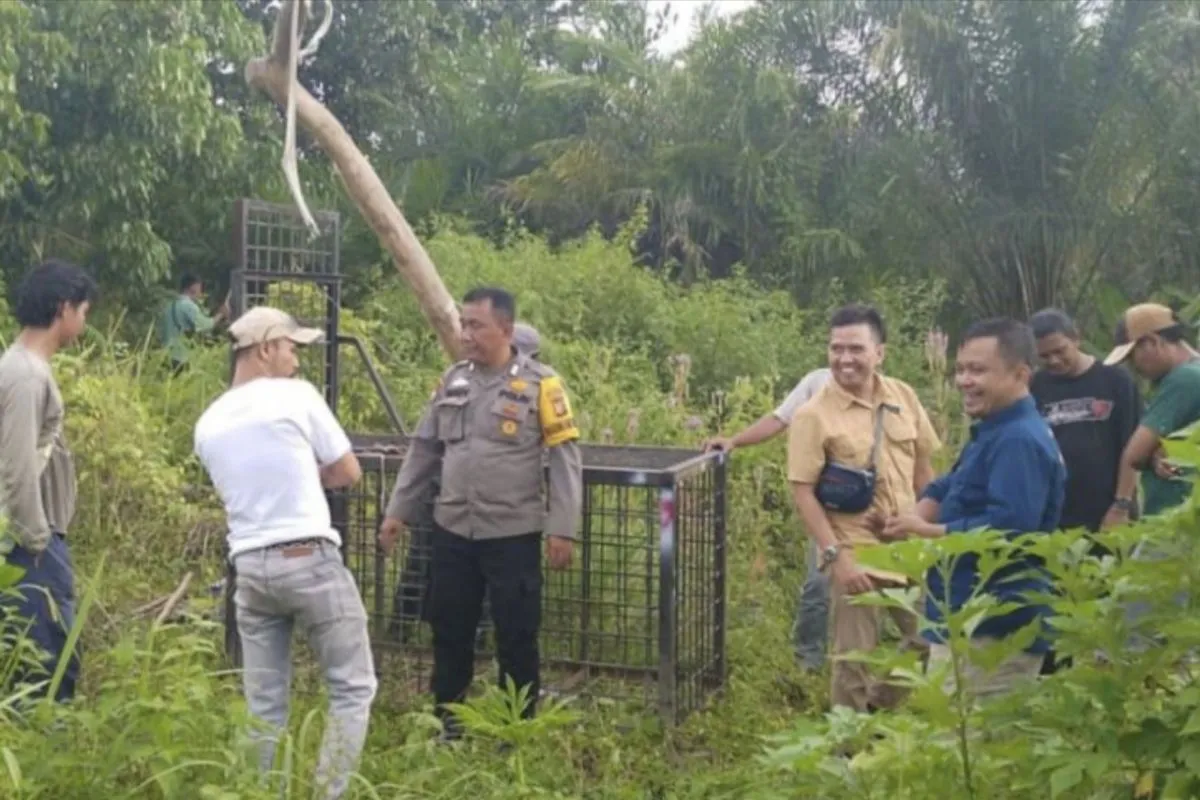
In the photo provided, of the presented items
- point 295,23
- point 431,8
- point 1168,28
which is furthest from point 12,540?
point 431,8

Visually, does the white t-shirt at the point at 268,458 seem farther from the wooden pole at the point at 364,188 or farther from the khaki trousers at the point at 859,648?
the wooden pole at the point at 364,188

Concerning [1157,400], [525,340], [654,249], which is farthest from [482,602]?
[654,249]

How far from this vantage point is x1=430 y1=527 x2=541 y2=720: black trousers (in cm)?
520

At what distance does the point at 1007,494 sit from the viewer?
4.01 metres

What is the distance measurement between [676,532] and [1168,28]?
413 inches

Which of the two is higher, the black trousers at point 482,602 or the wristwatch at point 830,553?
the wristwatch at point 830,553

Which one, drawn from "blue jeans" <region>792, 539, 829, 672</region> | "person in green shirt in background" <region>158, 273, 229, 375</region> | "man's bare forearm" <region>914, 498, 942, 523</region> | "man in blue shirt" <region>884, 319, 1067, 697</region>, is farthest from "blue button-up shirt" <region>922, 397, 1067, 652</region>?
"person in green shirt in background" <region>158, 273, 229, 375</region>

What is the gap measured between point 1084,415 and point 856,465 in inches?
39.4

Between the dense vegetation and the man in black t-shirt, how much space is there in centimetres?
141

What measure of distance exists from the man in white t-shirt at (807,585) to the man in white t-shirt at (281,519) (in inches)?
84.9

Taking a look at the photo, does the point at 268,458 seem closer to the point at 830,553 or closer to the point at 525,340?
the point at 525,340

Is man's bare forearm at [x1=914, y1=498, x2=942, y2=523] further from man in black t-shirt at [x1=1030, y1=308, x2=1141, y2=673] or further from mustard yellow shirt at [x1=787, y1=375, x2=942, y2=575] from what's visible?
man in black t-shirt at [x1=1030, y1=308, x2=1141, y2=673]

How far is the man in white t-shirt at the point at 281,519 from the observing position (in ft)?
14.1

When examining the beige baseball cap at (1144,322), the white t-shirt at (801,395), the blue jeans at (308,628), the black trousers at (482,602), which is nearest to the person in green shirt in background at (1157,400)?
the beige baseball cap at (1144,322)
